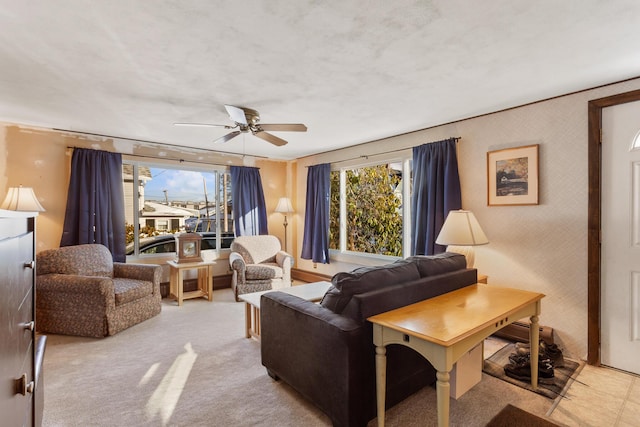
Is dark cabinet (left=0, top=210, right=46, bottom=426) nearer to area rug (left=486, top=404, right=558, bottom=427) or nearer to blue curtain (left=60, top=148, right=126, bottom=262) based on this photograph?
area rug (left=486, top=404, right=558, bottom=427)

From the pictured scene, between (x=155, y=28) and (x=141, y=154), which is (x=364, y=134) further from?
(x=141, y=154)

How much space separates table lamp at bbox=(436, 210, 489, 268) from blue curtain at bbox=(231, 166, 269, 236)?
3.47m

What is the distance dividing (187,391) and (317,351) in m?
1.11

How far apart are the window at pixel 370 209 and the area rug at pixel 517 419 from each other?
256cm

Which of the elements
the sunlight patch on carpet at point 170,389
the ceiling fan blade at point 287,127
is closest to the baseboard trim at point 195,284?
the sunlight patch on carpet at point 170,389

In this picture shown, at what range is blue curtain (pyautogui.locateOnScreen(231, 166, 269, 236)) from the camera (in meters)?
5.47

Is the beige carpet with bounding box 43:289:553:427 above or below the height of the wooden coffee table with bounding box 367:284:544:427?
below

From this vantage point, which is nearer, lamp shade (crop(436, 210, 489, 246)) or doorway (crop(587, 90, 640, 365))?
doorway (crop(587, 90, 640, 365))

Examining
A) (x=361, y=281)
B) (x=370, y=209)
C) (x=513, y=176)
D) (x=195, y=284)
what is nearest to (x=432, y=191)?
(x=513, y=176)

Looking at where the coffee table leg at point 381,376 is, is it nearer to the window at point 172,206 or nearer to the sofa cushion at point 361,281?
the sofa cushion at point 361,281

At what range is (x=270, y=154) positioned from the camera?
569 cm

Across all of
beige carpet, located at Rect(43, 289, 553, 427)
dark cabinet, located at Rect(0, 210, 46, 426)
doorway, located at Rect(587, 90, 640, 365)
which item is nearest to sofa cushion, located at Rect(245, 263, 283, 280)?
beige carpet, located at Rect(43, 289, 553, 427)

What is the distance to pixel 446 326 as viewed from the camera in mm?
1606

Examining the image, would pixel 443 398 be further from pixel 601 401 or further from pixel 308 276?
pixel 308 276
